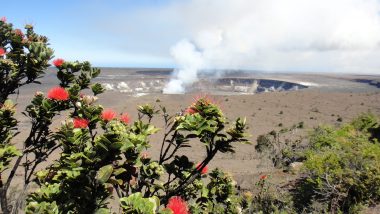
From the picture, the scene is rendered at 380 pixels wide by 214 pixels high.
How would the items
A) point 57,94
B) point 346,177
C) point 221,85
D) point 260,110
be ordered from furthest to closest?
point 221,85, point 260,110, point 346,177, point 57,94

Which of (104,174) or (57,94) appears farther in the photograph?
(57,94)

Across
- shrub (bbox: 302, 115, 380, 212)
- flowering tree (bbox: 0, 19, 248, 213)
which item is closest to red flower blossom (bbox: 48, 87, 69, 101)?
flowering tree (bbox: 0, 19, 248, 213)

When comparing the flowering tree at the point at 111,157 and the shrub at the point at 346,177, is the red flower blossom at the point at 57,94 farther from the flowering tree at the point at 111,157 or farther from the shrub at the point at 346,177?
the shrub at the point at 346,177

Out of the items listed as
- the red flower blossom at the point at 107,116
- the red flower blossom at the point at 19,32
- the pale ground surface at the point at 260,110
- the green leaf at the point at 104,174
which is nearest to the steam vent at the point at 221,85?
the pale ground surface at the point at 260,110

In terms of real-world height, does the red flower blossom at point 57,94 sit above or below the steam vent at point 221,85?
above

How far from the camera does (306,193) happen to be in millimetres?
9750

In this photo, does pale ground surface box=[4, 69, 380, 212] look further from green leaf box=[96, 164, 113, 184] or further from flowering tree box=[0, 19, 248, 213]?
green leaf box=[96, 164, 113, 184]

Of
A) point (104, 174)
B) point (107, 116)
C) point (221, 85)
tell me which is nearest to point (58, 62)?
point (107, 116)

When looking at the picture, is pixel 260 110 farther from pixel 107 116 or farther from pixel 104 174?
pixel 104 174

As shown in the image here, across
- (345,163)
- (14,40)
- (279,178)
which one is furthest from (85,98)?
(279,178)

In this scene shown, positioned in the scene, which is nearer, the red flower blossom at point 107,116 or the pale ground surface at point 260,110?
the red flower blossom at point 107,116

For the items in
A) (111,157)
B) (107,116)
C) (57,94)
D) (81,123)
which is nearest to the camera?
(111,157)

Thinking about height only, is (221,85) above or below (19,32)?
below

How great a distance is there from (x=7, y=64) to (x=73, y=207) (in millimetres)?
2734
